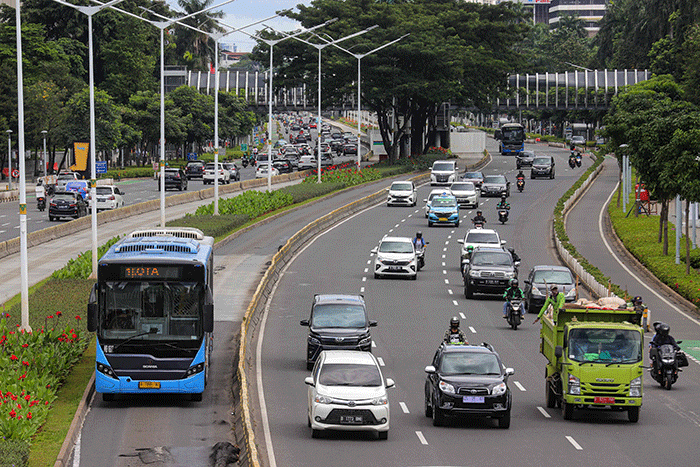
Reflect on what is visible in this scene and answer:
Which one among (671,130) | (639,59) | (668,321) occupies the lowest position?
(668,321)

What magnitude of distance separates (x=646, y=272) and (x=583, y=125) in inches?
6018

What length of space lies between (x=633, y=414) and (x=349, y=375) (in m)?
6.41

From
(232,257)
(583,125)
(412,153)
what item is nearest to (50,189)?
(232,257)

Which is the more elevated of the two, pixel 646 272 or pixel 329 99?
pixel 329 99

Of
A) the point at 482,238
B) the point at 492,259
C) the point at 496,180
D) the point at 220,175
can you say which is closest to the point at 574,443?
the point at 492,259

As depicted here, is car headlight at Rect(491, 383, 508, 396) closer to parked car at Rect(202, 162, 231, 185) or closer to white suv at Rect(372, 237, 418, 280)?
white suv at Rect(372, 237, 418, 280)

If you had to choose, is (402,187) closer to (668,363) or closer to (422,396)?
(668,363)

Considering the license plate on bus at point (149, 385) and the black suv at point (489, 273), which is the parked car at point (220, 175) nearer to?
the black suv at point (489, 273)

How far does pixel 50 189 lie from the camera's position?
276ft

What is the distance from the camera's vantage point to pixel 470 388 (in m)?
22.3

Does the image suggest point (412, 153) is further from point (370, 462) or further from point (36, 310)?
point (370, 462)

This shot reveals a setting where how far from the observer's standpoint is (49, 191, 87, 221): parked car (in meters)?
66.8

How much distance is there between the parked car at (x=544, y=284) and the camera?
39.5m

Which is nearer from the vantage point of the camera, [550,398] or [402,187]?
[550,398]
